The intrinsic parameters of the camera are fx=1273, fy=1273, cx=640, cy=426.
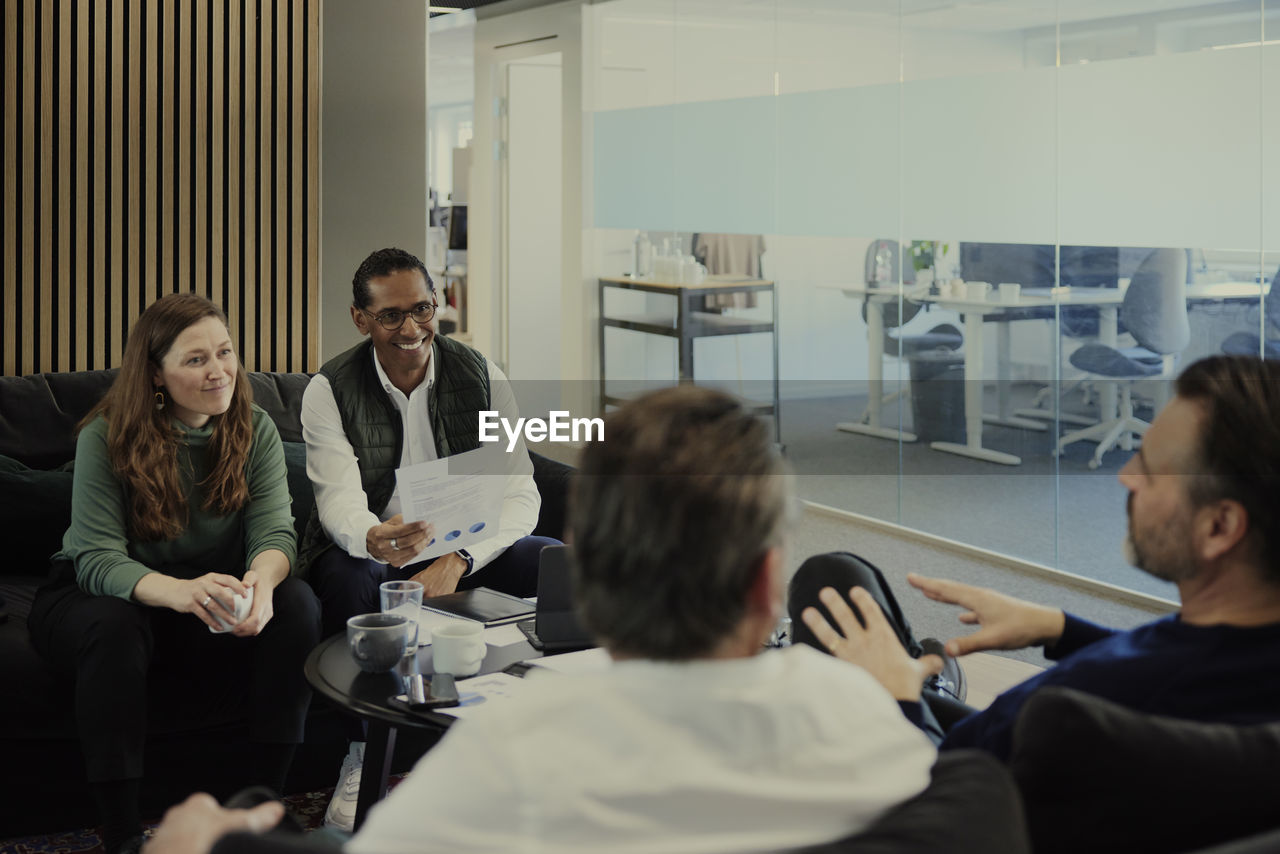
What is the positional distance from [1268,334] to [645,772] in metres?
3.60

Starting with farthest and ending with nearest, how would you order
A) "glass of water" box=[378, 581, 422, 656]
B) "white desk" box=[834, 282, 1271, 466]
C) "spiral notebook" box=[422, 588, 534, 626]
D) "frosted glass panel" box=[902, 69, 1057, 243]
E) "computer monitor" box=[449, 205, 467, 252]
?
"computer monitor" box=[449, 205, 467, 252] → "frosted glass panel" box=[902, 69, 1057, 243] → "white desk" box=[834, 282, 1271, 466] → "spiral notebook" box=[422, 588, 534, 626] → "glass of water" box=[378, 581, 422, 656]

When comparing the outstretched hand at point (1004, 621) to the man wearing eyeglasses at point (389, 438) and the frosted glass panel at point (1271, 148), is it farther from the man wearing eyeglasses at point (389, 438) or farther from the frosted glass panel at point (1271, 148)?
the frosted glass panel at point (1271, 148)

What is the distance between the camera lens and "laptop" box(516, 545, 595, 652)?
7.86 ft

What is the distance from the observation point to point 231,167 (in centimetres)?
406

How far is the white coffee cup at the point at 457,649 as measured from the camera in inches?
87.9

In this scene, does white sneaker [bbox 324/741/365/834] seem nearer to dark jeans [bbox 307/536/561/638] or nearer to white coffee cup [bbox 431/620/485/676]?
dark jeans [bbox 307/536/561/638]

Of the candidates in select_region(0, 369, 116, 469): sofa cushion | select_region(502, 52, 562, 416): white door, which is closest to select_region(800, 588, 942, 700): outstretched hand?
select_region(0, 369, 116, 469): sofa cushion

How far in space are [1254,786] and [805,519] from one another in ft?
16.1

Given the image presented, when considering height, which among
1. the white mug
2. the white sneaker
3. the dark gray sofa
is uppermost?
the white mug

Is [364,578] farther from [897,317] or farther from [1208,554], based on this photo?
[897,317]

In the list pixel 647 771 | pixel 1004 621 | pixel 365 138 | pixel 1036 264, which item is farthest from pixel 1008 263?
pixel 647 771

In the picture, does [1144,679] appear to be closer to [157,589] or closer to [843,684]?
[843,684]

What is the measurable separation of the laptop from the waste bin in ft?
10.7

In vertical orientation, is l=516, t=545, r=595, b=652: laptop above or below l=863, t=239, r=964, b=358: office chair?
below
